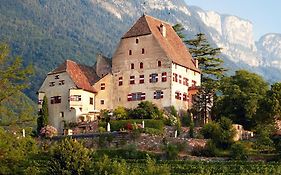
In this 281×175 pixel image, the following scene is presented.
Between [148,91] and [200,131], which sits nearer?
[200,131]

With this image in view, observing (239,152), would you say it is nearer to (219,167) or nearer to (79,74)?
(219,167)

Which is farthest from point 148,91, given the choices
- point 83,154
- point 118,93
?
point 83,154

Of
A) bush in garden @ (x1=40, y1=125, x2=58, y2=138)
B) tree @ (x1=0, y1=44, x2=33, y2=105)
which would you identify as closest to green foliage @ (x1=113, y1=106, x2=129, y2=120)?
bush in garden @ (x1=40, y1=125, x2=58, y2=138)

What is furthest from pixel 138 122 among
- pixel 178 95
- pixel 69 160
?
pixel 69 160

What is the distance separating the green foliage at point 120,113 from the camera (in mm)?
74625

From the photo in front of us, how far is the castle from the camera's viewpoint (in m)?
79.4

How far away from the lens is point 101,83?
272ft

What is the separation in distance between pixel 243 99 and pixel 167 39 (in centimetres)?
1553

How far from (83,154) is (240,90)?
1255 inches

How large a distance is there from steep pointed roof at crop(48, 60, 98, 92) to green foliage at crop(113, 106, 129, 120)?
5.93 metres

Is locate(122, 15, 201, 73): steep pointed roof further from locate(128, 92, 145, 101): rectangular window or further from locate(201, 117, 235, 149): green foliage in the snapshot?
locate(201, 117, 235, 149): green foliage

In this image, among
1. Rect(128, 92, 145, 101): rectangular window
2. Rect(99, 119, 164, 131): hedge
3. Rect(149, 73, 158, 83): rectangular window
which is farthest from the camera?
Rect(128, 92, 145, 101): rectangular window

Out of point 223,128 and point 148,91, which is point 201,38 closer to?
point 148,91

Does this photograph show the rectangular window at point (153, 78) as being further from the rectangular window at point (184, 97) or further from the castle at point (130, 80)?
the rectangular window at point (184, 97)
